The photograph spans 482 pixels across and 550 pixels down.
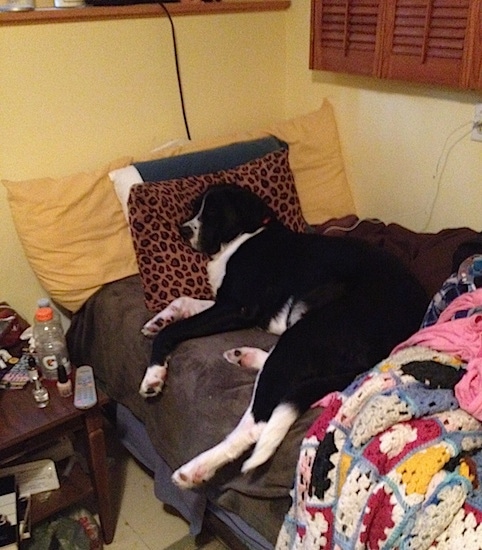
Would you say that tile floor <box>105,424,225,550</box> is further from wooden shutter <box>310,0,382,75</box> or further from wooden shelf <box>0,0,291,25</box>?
wooden shutter <box>310,0,382,75</box>

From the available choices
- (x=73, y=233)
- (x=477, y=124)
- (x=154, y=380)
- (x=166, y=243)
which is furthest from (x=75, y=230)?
(x=477, y=124)

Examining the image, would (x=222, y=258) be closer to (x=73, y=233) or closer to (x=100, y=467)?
(x=73, y=233)

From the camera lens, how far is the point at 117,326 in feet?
5.94

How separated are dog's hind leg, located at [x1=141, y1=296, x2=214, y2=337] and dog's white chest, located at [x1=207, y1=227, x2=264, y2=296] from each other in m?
0.06

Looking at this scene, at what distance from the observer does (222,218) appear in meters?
A: 1.78

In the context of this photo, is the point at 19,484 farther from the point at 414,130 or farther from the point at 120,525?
the point at 414,130

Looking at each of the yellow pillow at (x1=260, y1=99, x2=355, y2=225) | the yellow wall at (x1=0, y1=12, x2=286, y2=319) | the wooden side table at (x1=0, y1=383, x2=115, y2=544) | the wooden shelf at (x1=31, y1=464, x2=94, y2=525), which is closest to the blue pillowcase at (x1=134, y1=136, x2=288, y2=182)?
the yellow pillow at (x1=260, y1=99, x2=355, y2=225)

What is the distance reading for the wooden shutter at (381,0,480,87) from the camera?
1.75 meters

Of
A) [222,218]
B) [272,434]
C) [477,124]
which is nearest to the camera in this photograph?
[272,434]

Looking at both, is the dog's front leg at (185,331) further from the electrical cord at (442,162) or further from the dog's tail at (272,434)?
the electrical cord at (442,162)

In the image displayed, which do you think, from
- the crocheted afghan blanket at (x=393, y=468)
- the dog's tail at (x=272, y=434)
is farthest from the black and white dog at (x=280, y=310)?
the crocheted afghan blanket at (x=393, y=468)

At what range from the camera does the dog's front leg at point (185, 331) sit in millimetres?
1593

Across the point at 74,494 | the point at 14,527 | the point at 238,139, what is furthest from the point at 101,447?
the point at 238,139

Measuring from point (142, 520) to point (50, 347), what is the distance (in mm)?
567
